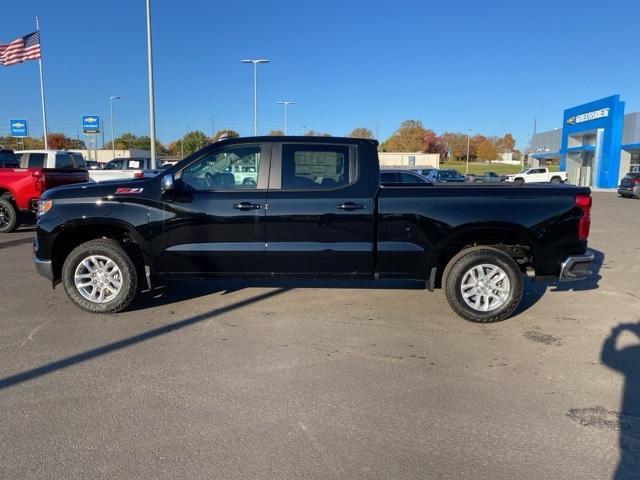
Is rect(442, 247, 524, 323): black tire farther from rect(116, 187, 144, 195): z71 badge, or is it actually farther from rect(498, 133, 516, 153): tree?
rect(498, 133, 516, 153): tree

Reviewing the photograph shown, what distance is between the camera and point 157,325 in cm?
527

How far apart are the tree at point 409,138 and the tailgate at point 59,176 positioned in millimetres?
110611

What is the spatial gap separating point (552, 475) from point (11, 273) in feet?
25.4

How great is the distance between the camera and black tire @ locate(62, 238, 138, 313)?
18.1ft

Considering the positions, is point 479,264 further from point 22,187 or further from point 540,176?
point 540,176

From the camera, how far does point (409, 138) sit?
118812 mm

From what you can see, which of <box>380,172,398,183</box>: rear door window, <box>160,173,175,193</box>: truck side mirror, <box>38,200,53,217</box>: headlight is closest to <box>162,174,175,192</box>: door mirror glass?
<box>160,173,175,193</box>: truck side mirror

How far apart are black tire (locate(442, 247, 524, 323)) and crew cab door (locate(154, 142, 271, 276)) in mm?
2071

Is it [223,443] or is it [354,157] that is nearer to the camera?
[223,443]

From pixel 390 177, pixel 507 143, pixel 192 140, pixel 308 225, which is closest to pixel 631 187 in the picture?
pixel 390 177

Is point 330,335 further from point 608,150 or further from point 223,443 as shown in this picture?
point 608,150

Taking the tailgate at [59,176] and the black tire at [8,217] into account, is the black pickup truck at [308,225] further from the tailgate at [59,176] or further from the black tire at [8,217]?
the black tire at [8,217]

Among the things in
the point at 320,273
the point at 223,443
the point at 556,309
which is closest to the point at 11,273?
the point at 320,273

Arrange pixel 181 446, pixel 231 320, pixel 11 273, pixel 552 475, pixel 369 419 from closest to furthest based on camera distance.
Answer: pixel 552 475 < pixel 181 446 < pixel 369 419 < pixel 231 320 < pixel 11 273
